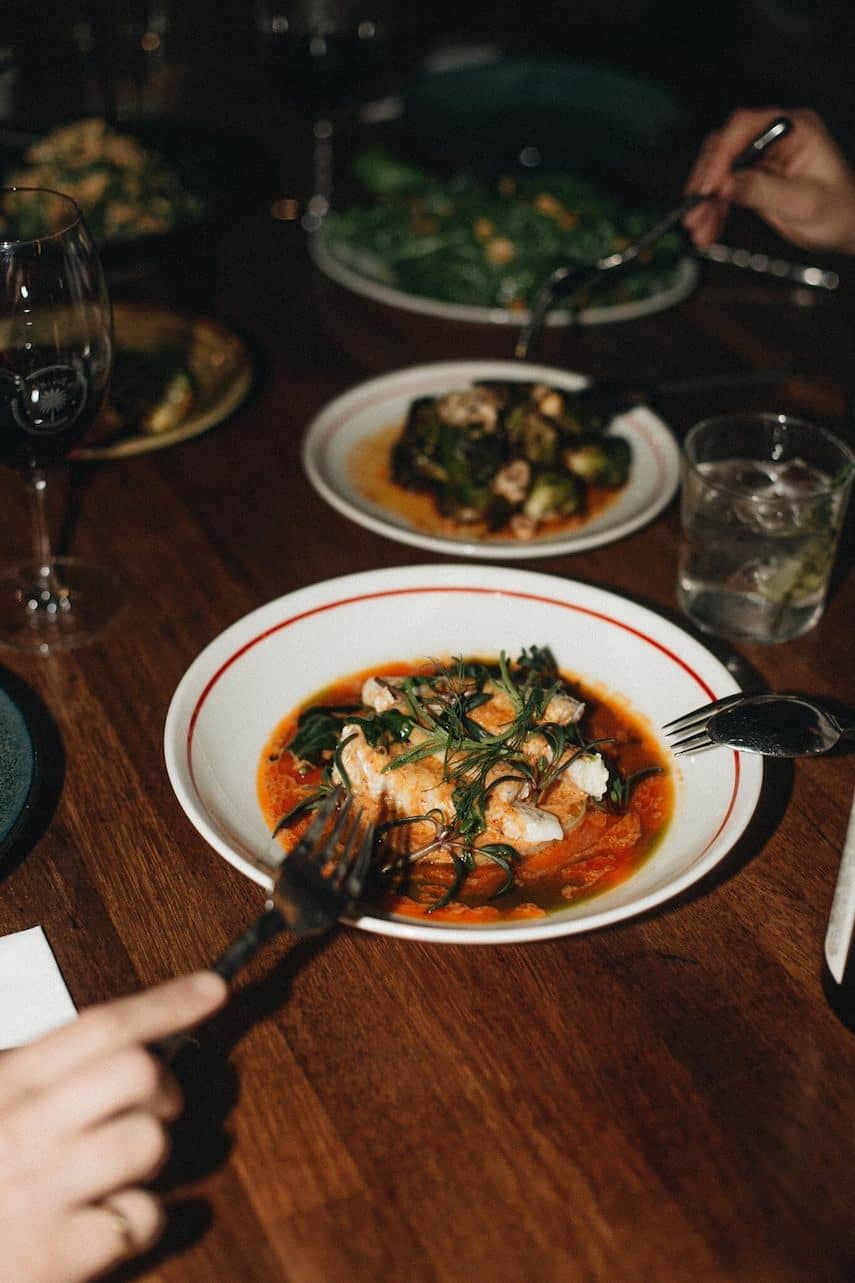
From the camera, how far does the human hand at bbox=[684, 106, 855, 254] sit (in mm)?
2139

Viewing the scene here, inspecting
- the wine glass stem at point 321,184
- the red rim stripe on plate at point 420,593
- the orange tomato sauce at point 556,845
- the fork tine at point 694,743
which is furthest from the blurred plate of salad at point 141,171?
the fork tine at point 694,743

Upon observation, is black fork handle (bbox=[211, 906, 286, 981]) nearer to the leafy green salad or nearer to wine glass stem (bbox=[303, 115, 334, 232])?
the leafy green salad

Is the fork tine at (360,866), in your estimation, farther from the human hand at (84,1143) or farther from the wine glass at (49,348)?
the wine glass at (49,348)

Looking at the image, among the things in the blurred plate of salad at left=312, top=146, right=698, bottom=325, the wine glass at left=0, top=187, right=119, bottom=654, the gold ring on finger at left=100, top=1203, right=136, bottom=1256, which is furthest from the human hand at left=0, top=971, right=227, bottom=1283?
the blurred plate of salad at left=312, top=146, right=698, bottom=325

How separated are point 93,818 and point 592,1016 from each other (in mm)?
538

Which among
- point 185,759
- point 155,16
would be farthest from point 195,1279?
point 155,16

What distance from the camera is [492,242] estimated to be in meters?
2.40

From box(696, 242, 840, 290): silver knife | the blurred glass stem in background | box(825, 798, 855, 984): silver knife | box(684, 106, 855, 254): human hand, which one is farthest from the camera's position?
the blurred glass stem in background

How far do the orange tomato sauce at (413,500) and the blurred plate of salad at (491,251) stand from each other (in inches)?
19.3

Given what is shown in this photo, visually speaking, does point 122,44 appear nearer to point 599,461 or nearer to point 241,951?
point 599,461

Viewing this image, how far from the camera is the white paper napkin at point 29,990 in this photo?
1.03 meters

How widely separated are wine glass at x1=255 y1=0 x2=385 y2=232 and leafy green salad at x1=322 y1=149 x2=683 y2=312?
23 centimetres

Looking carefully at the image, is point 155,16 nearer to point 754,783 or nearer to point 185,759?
point 185,759

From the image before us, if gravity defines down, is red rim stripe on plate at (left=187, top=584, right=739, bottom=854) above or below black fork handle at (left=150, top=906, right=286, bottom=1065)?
below
